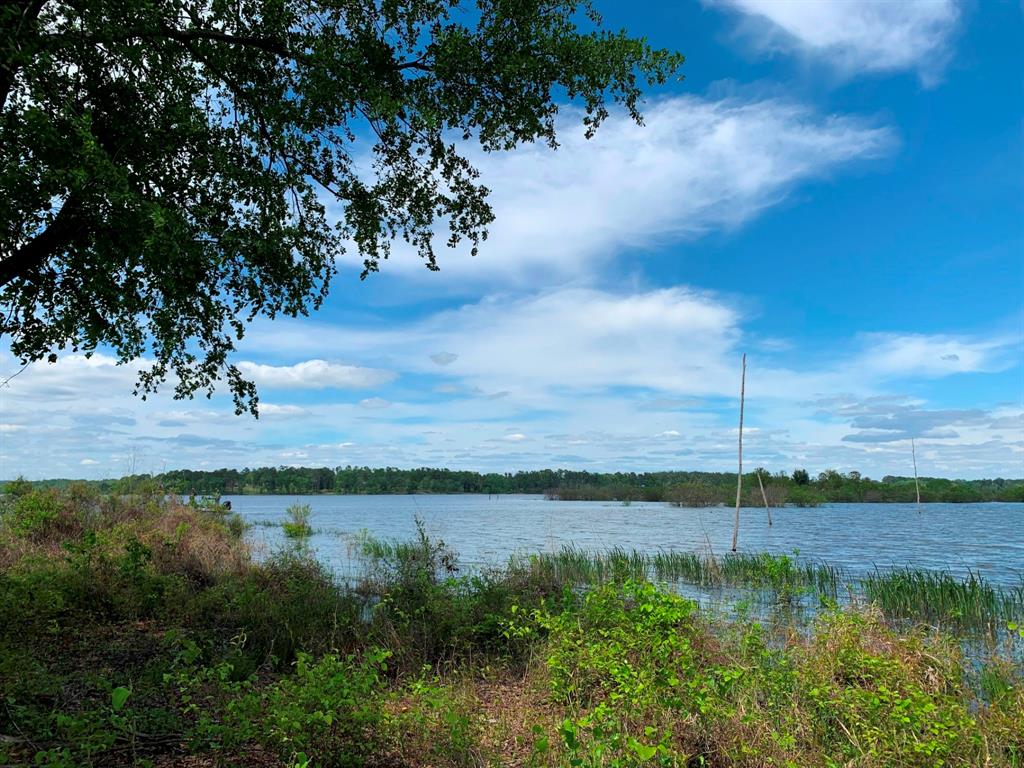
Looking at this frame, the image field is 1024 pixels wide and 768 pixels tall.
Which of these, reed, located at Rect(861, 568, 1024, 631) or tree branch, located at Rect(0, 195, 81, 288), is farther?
reed, located at Rect(861, 568, 1024, 631)

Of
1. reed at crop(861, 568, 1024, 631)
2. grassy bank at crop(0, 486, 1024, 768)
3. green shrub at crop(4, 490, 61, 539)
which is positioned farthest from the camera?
green shrub at crop(4, 490, 61, 539)

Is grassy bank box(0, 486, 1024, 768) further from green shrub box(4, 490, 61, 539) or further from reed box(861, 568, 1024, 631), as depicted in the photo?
reed box(861, 568, 1024, 631)

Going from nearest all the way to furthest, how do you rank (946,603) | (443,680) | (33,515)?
1. (443,680)
2. (946,603)
3. (33,515)

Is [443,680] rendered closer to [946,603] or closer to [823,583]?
[946,603]

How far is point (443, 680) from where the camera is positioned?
290 inches

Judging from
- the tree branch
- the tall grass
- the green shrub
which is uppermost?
the tree branch

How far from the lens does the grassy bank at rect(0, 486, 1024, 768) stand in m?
4.83

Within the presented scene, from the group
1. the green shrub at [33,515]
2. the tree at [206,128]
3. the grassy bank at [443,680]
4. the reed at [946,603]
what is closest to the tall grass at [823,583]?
the reed at [946,603]

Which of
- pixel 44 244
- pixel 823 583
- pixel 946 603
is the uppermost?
pixel 44 244

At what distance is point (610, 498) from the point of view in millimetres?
121688

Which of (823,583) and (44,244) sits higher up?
(44,244)

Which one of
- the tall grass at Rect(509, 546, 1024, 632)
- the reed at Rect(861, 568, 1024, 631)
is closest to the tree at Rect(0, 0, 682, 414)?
the tall grass at Rect(509, 546, 1024, 632)

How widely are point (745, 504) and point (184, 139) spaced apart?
303ft

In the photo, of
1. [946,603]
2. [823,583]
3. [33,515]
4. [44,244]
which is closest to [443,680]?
[44,244]
